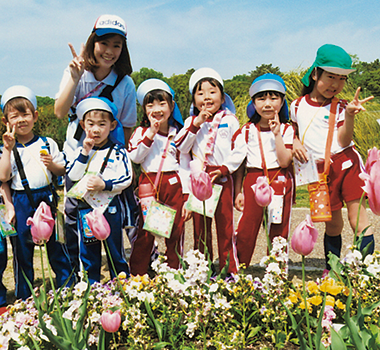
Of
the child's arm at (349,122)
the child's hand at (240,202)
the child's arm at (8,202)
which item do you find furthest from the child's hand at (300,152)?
the child's arm at (8,202)

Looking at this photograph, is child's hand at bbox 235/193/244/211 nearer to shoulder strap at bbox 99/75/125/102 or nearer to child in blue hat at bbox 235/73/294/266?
child in blue hat at bbox 235/73/294/266

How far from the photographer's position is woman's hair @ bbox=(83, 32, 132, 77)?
10.0ft

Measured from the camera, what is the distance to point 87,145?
2811 mm

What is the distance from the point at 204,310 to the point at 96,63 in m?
2.14

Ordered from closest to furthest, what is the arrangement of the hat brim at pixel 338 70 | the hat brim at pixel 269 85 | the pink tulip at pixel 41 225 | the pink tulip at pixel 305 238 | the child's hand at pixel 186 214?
the pink tulip at pixel 305 238 < the pink tulip at pixel 41 225 < the hat brim at pixel 338 70 < the hat brim at pixel 269 85 < the child's hand at pixel 186 214

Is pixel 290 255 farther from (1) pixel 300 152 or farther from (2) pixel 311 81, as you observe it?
(2) pixel 311 81

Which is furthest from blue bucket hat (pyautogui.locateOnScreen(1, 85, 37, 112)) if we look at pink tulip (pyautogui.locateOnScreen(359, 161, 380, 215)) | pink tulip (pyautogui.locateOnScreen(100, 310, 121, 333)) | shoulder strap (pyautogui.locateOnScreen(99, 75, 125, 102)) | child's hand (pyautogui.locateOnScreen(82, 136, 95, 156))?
pink tulip (pyautogui.locateOnScreen(359, 161, 380, 215))

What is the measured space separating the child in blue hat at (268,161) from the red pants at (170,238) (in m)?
0.53

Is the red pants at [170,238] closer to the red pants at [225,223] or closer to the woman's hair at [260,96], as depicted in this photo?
the red pants at [225,223]

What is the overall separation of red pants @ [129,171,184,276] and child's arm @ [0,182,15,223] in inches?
41.0

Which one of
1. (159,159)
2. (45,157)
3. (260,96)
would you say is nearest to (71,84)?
(45,157)

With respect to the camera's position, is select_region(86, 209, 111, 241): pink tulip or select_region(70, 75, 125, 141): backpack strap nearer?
select_region(86, 209, 111, 241): pink tulip

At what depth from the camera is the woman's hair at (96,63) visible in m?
3.05

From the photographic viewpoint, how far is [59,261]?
10.7ft
